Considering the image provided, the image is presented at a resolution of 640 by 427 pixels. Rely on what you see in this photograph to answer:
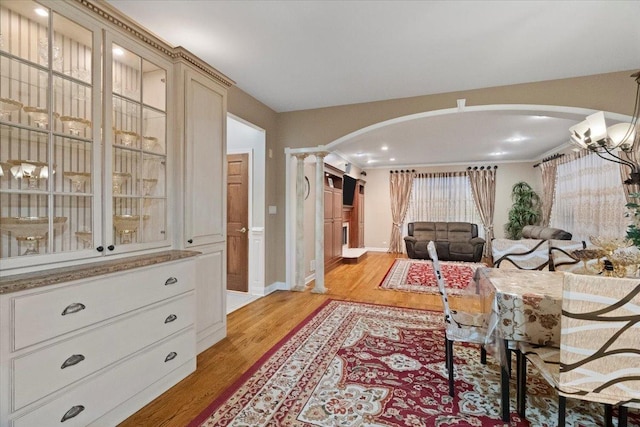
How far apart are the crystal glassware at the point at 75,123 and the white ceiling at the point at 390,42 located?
3.39ft

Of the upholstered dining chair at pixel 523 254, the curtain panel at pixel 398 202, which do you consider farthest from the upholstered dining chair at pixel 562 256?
the curtain panel at pixel 398 202

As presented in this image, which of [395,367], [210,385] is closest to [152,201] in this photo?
[210,385]

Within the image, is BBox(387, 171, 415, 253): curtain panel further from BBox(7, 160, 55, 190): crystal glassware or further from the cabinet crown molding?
BBox(7, 160, 55, 190): crystal glassware

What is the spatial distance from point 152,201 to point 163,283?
68 centimetres

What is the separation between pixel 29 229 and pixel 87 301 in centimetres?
53

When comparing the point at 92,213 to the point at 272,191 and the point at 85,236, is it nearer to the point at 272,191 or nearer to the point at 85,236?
the point at 85,236

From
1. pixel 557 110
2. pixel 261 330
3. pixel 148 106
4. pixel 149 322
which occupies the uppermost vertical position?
pixel 557 110

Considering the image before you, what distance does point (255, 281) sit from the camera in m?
4.30

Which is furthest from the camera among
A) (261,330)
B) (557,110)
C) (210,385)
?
(557,110)

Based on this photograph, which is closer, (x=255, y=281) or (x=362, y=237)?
(x=255, y=281)

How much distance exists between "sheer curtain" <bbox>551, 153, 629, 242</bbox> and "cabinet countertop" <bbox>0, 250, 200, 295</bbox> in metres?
5.69

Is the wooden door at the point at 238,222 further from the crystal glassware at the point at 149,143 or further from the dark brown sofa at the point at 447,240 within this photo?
the dark brown sofa at the point at 447,240

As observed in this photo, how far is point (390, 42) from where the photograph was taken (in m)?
2.59

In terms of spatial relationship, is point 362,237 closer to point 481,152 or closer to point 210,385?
point 481,152
